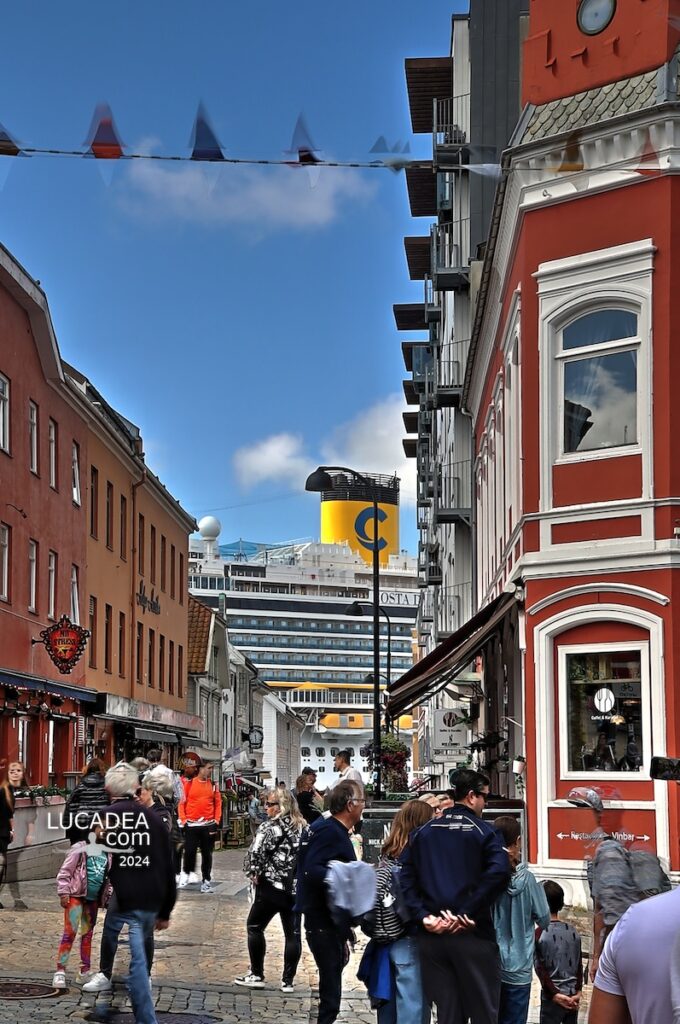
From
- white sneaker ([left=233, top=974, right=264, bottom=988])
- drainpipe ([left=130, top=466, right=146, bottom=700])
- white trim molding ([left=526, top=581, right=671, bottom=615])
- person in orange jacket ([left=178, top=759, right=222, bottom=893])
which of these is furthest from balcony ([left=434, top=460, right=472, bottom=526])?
white sneaker ([left=233, top=974, right=264, bottom=988])

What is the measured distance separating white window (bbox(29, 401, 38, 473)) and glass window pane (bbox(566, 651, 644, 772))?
14.9 metres

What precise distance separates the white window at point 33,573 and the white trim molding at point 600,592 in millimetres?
14096

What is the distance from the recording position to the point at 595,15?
Answer: 18.6 metres

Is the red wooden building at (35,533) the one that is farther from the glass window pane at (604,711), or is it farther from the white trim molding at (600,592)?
the glass window pane at (604,711)

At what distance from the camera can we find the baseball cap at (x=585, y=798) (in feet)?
51.0

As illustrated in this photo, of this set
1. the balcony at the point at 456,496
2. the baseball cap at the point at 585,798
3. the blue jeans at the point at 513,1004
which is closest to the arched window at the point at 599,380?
the baseball cap at the point at 585,798

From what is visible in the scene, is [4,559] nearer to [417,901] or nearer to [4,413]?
[4,413]

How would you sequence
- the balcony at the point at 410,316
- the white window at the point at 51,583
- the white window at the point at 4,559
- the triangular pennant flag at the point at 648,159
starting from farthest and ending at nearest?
1. the balcony at the point at 410,316
2. the white window at the point at 51,583
3. the white window at the point at 4,559
4. the triangular pennant flag at the point at 648,159

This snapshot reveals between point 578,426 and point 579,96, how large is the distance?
3.84m

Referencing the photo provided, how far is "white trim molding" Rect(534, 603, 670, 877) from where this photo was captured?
1712cm

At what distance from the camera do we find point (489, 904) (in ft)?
27.6

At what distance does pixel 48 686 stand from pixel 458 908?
831 inches

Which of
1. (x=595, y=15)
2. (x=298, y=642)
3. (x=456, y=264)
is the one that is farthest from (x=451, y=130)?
(x=298, y=642)

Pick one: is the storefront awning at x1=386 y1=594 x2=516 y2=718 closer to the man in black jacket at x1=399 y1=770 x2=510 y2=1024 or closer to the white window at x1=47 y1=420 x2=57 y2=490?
the man in black jacket at x1=399 y1=770 x2=510 y2=1024
